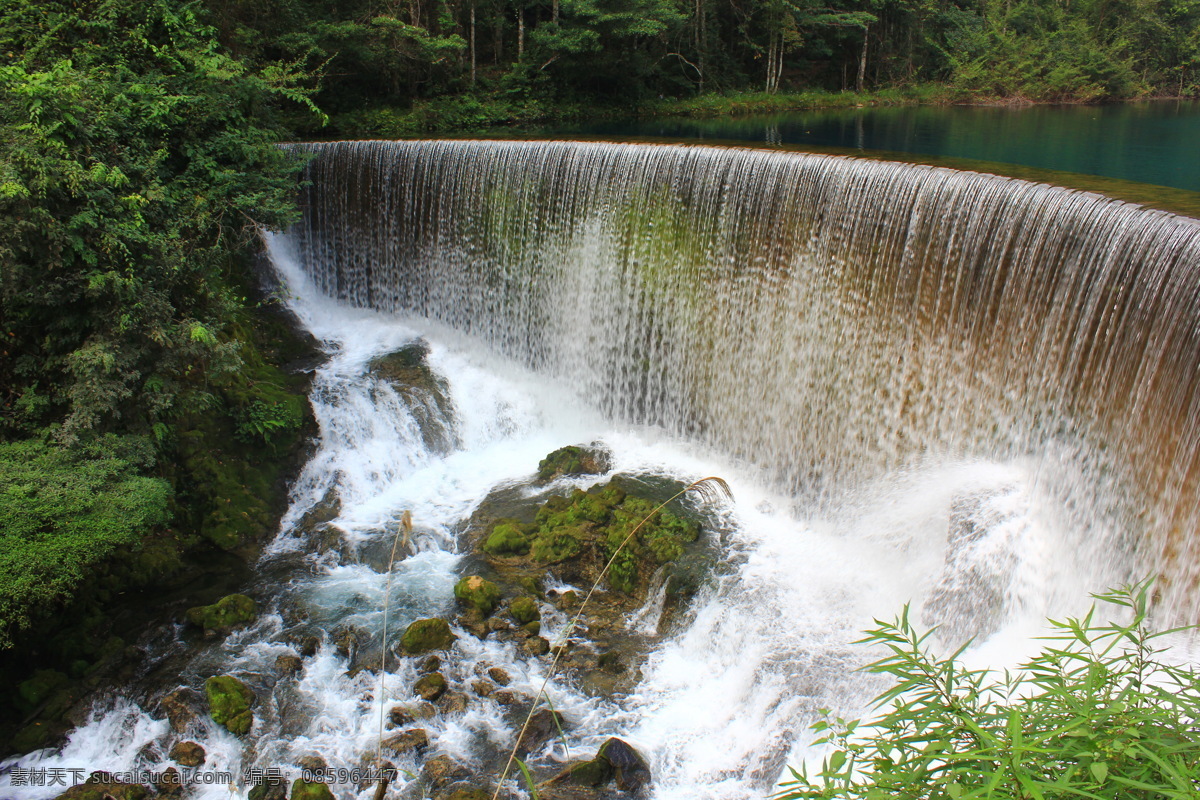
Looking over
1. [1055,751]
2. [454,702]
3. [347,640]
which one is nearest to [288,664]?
[347,640]

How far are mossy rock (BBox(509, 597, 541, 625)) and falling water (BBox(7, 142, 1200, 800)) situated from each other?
0.82 feet

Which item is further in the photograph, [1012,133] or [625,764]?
[1012,133]

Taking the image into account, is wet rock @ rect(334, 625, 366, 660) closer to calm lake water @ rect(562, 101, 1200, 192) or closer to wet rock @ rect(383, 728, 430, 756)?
wet rock @ rect(383, 728, 430, 756)

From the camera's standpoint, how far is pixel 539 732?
6031mm

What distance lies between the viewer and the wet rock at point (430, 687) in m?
6.28

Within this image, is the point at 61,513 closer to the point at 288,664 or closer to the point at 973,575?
the point at 288,664

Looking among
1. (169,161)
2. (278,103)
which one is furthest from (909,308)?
(278,103)

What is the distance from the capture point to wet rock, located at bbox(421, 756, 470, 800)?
5.66 m

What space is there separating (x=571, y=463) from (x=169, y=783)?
5.12 metres

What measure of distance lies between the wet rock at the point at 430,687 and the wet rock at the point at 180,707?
5.57 ft

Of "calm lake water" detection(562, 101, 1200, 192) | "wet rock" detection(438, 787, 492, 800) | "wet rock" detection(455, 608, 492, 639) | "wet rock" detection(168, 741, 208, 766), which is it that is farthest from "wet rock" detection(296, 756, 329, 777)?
"calm lake water" detection(562, 101, 1200, 192)

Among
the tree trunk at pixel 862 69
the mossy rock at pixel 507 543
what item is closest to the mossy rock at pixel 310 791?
the mossy rock at pixel 507 543

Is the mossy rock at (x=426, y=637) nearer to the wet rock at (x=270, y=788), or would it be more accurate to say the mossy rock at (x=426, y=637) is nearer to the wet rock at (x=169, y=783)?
the wet rock at (x=270, y=788)

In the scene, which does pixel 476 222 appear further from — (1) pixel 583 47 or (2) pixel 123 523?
(1) pixel 583 47
